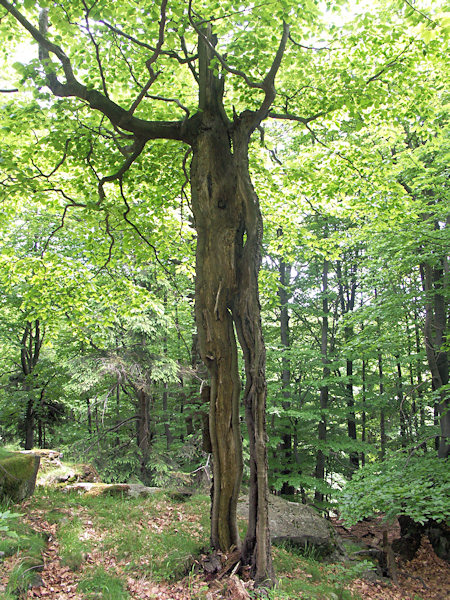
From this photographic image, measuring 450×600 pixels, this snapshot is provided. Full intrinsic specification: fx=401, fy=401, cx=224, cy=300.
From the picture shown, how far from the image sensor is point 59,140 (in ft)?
18.2

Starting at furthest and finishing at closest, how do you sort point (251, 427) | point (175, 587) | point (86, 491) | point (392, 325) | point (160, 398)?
1. point (160, 398)
2. point (392, 325)
3. point (86, 491)
4. point (251, 427)
5. point (175, 587)

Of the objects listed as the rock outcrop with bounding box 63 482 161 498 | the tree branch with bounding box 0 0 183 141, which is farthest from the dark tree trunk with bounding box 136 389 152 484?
the tree branch with bounding box 0 0 183 141

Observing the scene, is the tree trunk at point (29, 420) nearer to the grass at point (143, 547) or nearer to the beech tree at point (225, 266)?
the grass at point (143, 547)

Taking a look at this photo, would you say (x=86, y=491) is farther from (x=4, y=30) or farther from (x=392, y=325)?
(x=392, y=325)

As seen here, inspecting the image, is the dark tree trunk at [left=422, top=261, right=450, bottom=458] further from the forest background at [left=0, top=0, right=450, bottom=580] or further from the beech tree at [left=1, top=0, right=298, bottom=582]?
the beech tree at [left=1, top=0, right=298, bottom=582]

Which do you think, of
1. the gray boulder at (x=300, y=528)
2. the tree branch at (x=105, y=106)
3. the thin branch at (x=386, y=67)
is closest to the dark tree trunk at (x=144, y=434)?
the gray boulder at (x=300, y=528)

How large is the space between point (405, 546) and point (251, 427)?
22.4 ft

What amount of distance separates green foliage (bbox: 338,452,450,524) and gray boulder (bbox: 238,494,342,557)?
510mm

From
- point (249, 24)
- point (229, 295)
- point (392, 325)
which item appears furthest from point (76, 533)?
point (392, 325)

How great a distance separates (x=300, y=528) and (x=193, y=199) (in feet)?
19.3

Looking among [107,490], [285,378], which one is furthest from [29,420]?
[285,378]

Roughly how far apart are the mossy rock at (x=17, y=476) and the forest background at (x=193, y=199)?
2.82 m

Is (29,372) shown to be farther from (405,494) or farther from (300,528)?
(405,494)

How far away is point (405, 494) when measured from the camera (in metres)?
6.15
